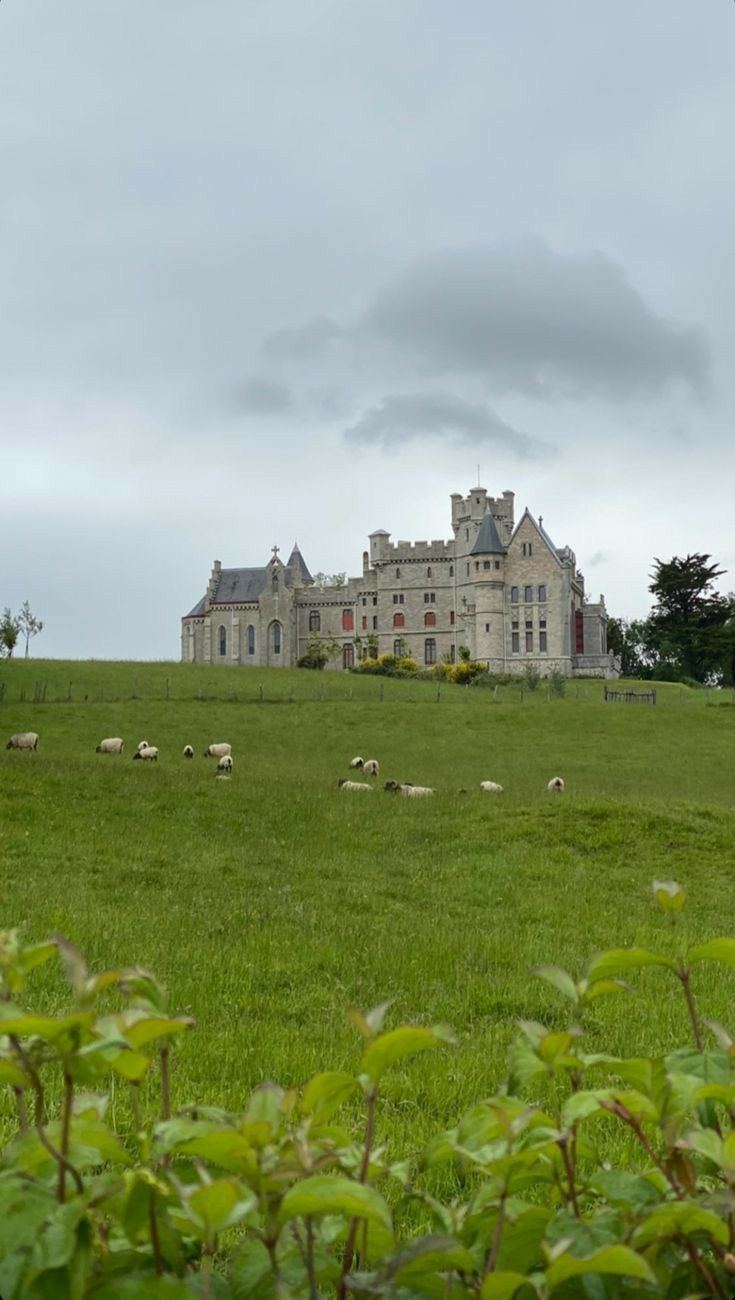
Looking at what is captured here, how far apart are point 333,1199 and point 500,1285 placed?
31 cm

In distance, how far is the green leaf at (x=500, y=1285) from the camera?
138 cm

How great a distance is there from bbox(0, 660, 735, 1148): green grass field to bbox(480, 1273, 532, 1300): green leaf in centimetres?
431

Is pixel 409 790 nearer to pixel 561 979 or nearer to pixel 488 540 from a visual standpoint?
pixel 561 979

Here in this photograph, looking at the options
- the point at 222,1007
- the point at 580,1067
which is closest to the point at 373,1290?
the point at 580,1067

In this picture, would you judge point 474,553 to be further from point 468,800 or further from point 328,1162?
point 328,1162

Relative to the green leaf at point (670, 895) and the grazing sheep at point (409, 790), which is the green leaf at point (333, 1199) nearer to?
the green leaf at point (670, 895)

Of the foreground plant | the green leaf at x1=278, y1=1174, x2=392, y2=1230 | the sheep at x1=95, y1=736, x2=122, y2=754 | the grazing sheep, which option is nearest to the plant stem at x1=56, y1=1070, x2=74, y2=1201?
the foreground plant

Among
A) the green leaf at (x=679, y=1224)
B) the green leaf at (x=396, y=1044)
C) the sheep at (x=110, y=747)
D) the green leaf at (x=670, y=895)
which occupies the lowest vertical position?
the sheep at (x=110, y=747)

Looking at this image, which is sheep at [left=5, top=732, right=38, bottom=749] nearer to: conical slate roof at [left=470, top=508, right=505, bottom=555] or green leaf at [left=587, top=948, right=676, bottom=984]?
green leaf at [left=587, top=948, right=676, bottom=984]

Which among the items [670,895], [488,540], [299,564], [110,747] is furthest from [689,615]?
[670,895]

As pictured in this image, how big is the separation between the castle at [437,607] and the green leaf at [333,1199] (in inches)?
4230

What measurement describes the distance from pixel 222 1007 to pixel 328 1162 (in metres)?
6.99

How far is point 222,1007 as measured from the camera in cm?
789

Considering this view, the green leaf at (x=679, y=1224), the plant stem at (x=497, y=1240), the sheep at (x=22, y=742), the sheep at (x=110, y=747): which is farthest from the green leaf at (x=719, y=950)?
the sheep at (x=110, y=747)
